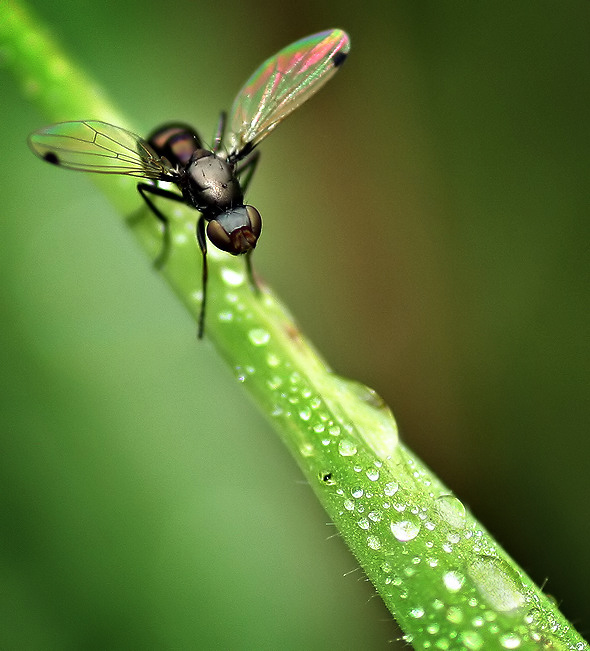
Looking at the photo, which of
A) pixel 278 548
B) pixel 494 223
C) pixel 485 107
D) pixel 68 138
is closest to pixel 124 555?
pixel 278 548

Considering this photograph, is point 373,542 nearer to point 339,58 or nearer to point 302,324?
point 339,58

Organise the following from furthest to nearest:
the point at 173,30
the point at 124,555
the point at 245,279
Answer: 1. the point at 173,30
2. the point at 124,555
3. the point at 245,279

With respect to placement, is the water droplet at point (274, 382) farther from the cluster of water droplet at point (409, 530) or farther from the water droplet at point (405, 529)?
the water droplet at point (405, 529)

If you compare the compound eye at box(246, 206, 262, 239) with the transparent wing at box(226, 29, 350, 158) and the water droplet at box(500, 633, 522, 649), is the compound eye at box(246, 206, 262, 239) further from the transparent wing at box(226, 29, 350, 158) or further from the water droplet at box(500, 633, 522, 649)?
the water droplet at box(500, 633, 522, 649)

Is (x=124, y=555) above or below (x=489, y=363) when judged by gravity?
above

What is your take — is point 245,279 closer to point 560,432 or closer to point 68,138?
point 68,138
